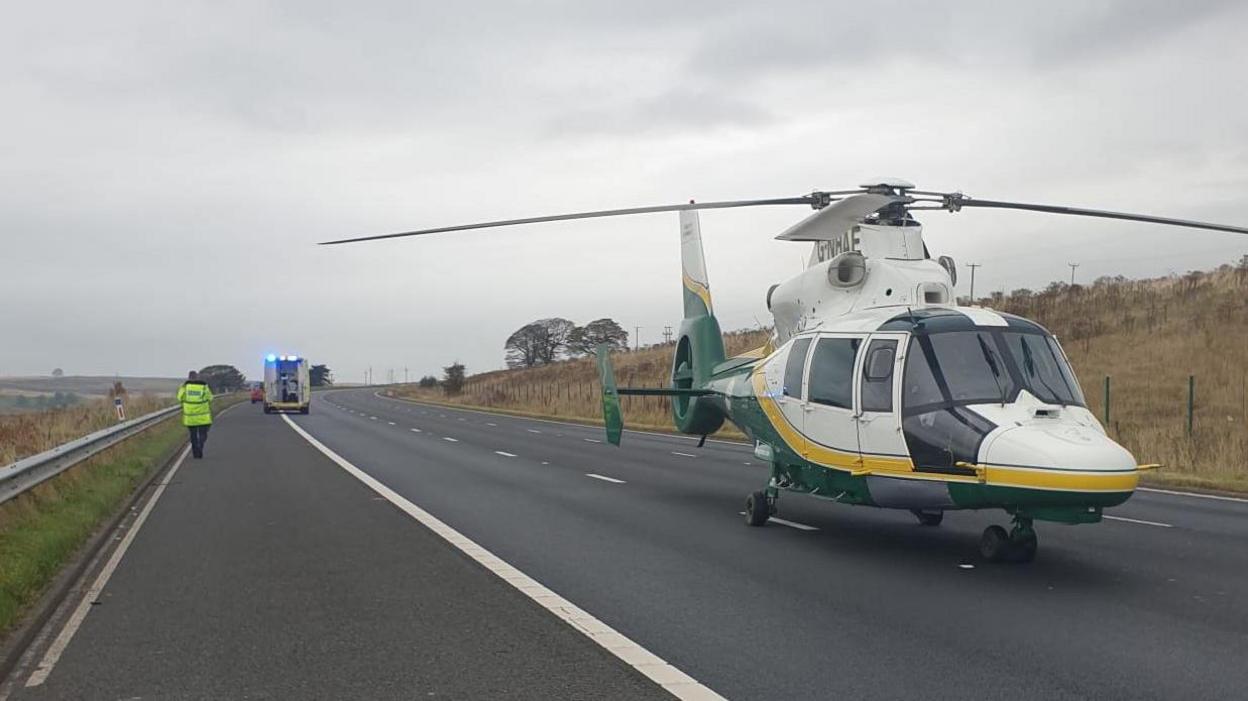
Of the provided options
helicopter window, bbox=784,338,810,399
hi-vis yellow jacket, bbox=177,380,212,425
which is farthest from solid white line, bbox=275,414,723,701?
hi-vis yellow jacket, bbox=177,380,212,425

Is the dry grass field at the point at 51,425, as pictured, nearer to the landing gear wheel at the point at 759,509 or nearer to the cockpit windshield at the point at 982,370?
the landing gear wheel at the point at 759,509

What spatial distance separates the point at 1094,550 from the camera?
10703mm

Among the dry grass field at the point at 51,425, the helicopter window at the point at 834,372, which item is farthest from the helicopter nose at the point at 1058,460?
the dry grass field at the point at 51,425

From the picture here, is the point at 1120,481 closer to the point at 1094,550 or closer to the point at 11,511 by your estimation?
the point at 1094,550

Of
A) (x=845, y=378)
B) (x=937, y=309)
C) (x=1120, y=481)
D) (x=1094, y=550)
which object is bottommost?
(x=1094, y=550)

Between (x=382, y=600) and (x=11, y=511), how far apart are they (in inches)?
218

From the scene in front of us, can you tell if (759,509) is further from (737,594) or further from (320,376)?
(320,376)

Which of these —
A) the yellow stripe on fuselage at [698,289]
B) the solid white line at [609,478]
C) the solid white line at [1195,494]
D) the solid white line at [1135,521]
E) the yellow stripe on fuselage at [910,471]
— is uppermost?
the yellow stripe on fuselage at [698,289]

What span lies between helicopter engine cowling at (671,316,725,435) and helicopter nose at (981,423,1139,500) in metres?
6.51

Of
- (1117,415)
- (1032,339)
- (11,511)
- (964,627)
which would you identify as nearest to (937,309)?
(1032,339)

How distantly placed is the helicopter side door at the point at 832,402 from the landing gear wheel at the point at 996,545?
134cm

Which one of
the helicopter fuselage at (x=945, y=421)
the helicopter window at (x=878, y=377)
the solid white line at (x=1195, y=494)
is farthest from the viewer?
the solid white line at (x=1195, y=494)

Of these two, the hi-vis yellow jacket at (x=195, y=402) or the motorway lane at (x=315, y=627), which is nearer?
the motorway lane at (x=315, y=627)

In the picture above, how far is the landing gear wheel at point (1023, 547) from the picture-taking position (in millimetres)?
9703
